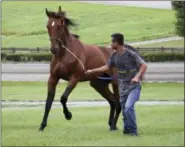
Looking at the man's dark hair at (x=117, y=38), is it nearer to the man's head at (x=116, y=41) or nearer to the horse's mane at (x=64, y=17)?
the man's head at (x=116, y=41)

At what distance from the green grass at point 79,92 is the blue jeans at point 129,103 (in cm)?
1072

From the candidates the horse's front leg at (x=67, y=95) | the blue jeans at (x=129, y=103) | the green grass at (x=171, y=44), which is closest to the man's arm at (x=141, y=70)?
the blue jeans at (x=129, y=103)

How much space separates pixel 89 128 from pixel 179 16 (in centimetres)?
2093

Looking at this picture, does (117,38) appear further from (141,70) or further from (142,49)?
(142,49)

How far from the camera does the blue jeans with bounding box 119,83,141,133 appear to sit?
Result: 13047 mm

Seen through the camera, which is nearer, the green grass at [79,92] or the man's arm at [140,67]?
the man's arm at [140,67]

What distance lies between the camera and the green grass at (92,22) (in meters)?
31.2

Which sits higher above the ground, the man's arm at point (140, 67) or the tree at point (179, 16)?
the man's arm at point (140, 67)

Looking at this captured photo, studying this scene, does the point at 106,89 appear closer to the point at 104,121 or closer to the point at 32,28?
the point at 104,121

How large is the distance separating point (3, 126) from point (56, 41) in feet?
7.68

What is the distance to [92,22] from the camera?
3488cm

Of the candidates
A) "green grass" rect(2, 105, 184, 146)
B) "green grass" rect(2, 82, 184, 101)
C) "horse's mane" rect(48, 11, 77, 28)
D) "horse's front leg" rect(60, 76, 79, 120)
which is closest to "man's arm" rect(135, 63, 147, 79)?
"green grass" rect(2, 105, 184, 146)

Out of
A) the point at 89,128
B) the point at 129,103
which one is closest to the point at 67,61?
the point at 89,128

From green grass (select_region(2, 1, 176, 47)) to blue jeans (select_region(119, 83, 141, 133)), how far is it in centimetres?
1524
